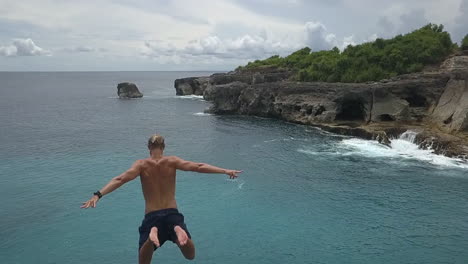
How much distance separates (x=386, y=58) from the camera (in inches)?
2564

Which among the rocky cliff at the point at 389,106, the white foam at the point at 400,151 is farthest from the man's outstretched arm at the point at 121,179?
the rocky cliff at the point at 389,106

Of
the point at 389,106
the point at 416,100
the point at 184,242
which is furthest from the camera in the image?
the point at 416,100

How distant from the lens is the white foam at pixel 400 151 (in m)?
38.8

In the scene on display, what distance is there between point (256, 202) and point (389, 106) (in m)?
30.7

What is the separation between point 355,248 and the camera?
21672 mm

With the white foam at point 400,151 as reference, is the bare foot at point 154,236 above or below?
above

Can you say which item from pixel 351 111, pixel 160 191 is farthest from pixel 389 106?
pixel 160 191

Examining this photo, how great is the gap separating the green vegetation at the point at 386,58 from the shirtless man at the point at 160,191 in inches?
2332

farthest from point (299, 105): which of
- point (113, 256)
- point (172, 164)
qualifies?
point (172, 164)

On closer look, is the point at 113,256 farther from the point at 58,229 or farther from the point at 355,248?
the point at 355,248

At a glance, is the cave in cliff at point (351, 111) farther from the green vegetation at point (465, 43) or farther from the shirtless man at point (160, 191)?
the shirtless man at point (160, 191)

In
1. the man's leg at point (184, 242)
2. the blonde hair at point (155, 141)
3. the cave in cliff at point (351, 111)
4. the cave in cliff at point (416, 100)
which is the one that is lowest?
the cave in cliff at point (351, 111)

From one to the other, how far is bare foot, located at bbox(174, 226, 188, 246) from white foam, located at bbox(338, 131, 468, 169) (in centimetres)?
3579

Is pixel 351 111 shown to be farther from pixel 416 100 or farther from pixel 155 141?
pixel 155 141
